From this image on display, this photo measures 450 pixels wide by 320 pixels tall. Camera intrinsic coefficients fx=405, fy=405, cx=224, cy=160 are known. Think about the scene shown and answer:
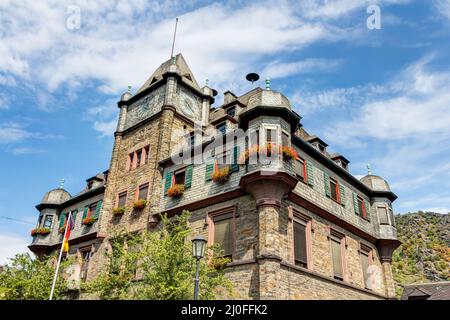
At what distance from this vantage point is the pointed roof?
28.8 metres

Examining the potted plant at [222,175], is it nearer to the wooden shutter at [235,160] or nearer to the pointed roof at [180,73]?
the wooden shutter at [235,160]

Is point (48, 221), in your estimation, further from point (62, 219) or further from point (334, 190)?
point (334, 190)

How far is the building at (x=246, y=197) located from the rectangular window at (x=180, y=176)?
63mm

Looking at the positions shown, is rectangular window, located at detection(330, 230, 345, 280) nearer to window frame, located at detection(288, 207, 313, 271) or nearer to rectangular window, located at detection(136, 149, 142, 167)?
window frame, located at detection(288, 207, 313, 271)

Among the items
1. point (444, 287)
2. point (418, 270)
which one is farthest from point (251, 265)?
point (418, 270)

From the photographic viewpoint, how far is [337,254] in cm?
2159

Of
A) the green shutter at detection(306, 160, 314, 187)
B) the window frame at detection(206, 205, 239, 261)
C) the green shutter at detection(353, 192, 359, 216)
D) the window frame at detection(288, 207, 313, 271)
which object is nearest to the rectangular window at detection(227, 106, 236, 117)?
the green shutter at detection(306, 160, 314, 187)

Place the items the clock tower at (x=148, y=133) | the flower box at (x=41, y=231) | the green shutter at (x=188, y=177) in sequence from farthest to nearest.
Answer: the flower box at (x=41, y=231) < the clock tower at (x=148, y=133) < the green shutter at (x=188, y=177)

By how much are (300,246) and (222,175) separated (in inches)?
196

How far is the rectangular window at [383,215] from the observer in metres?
26.2

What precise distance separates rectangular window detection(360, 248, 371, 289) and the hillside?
2890 cm

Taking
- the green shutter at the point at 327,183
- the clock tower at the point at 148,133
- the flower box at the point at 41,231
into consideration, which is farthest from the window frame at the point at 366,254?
the flower box at the point at 41,231

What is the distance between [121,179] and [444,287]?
24617 millimetres

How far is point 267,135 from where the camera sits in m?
19.3
